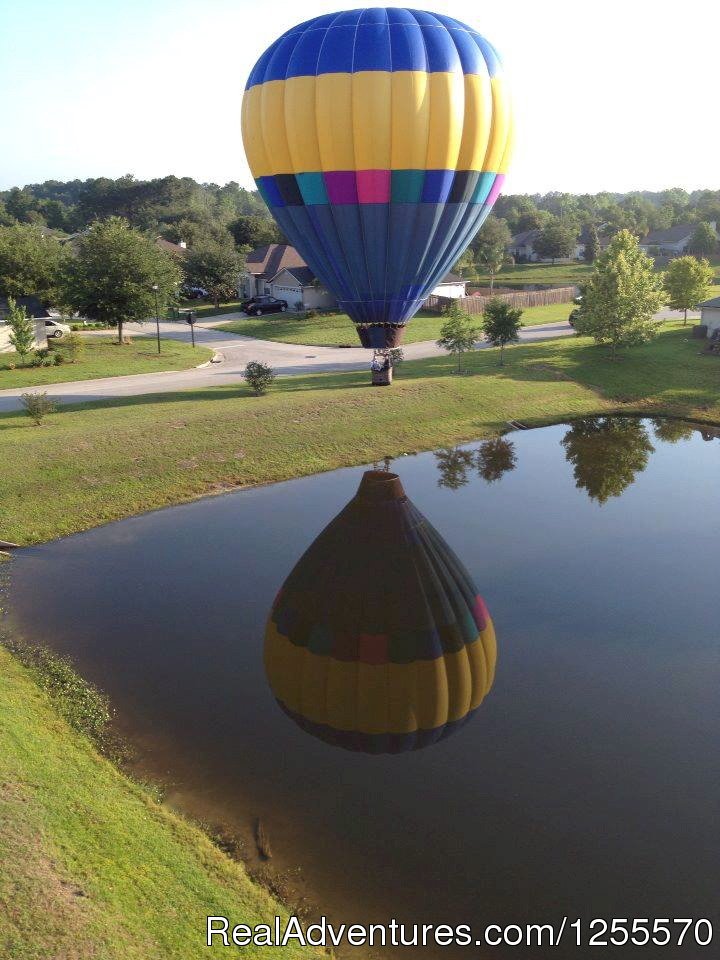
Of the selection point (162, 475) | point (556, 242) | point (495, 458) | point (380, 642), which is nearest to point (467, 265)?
point (556, 242)

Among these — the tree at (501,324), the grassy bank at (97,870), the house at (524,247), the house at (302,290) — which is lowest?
the grassy bank at (97,870)

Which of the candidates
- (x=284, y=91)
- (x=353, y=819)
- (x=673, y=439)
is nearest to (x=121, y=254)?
(x=284, y=91)

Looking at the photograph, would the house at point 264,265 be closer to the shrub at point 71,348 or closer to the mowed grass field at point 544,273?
the shrub at point 71,348

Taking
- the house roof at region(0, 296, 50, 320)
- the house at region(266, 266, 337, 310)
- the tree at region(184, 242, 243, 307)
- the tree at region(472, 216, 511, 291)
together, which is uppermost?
the tree at region(472, 216, 511, 291)

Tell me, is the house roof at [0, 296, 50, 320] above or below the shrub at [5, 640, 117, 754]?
above

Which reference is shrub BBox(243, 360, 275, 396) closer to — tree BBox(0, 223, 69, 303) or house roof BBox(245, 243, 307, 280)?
tree BBox(0, 223, 69, 303)

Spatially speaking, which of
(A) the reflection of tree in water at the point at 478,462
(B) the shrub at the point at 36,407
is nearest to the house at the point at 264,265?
(B) the shrub at the point at 36,407

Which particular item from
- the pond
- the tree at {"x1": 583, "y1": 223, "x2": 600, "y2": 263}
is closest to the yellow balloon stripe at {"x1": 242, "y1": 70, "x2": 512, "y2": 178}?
the pond
